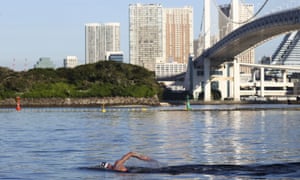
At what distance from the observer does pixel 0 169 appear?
56.7ft

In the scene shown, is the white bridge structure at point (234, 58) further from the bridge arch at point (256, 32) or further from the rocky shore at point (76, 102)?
the rocky shore at point (76, 102)

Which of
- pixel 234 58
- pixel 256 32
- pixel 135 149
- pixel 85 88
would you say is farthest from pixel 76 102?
pixel 135 149

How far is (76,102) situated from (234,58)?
1826 cm

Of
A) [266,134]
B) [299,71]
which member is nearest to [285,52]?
[299,71]

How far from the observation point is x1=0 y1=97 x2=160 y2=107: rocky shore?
288 ft

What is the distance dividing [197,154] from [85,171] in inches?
185

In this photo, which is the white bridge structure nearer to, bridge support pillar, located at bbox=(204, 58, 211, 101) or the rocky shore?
bridge support pillar, located at bbox=(204, 58, 211, 101)

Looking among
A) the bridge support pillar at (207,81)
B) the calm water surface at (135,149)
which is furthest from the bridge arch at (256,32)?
the calm water surface at (135,149)

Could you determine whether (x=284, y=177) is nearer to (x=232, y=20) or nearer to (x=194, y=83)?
(x=232, y=20)

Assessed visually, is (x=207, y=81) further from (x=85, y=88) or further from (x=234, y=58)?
(x=85, y=88)

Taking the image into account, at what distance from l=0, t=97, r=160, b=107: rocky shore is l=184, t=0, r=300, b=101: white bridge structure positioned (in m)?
8.89

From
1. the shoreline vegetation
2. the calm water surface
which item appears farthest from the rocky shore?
the calm water surface

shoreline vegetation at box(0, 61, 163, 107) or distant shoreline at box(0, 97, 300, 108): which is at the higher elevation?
shoreline vegetation at box(0, 61, 163, 107)

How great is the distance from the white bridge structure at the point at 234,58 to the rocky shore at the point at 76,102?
8888 millimetres
